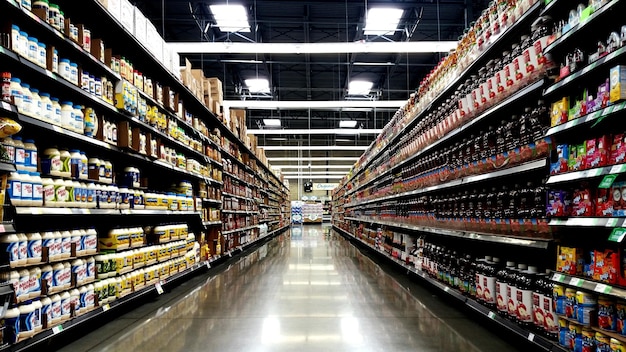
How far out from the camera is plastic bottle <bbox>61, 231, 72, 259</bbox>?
300cm

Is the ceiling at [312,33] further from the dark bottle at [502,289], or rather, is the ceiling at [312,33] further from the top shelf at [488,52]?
the dark bottle at [502,289]

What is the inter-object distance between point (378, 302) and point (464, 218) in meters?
1.23

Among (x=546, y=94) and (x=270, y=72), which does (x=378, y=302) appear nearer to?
(x=546, y=94)

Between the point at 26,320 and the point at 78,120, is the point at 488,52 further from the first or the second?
the point at 26,320

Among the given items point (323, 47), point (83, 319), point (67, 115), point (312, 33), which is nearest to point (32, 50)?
point (67, 115)

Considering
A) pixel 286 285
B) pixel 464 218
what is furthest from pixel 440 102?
pixel 286 285

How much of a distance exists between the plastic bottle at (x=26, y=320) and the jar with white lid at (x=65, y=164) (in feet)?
2.99

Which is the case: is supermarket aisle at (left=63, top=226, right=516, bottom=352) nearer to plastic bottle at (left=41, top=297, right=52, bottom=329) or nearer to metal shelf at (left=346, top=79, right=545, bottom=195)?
plastic bottle at (left=41, top=297, right=52, bottom=329)

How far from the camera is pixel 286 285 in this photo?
557 cm

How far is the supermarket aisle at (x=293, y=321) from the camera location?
3.01m

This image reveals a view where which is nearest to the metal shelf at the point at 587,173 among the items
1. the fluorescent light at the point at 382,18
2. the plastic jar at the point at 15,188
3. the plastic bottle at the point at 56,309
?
the plastic jar at the point at 15,188

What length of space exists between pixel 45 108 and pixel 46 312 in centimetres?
130

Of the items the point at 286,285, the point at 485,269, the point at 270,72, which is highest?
the point at 270,72

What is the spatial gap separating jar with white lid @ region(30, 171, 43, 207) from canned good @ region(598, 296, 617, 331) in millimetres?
3161
